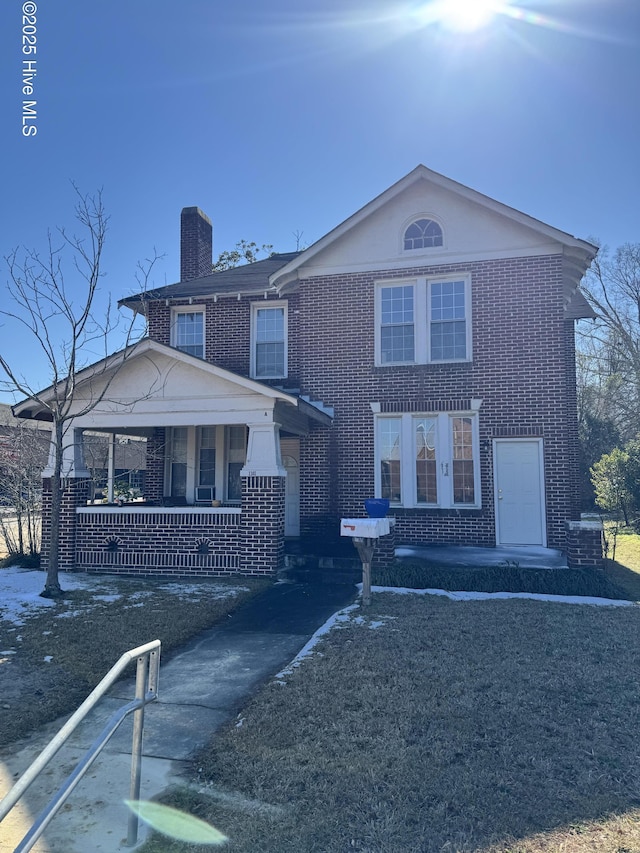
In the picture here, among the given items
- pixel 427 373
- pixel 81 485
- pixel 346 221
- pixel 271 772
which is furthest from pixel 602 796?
pixel 346 221

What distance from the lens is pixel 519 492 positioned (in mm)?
11875

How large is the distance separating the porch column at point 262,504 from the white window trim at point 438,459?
280cm

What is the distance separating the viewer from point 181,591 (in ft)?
31.8

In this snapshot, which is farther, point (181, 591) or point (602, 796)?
point (181, 591)

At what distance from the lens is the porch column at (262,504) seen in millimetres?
10617

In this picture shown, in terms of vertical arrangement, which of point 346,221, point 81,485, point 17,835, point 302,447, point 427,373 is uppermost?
point 346,221

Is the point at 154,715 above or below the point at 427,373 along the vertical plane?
below

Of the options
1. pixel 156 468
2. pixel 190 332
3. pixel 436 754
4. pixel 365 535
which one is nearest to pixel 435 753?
pixel 436 754

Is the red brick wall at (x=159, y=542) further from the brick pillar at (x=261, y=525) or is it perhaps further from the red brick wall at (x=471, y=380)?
the red brick wall at (x=471, y=380)

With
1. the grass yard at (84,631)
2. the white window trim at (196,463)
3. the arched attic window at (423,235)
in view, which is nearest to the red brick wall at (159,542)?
the grass yard at (84,631)

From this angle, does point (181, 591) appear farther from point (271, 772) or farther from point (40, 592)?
point (271, 772)

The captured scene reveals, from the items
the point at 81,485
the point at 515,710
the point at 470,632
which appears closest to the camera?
the point at 515,710

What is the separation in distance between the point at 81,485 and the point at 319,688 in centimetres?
811

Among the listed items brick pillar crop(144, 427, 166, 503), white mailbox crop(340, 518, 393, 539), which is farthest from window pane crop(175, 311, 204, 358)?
white mailbox crop(340, 518, 393, 539)
